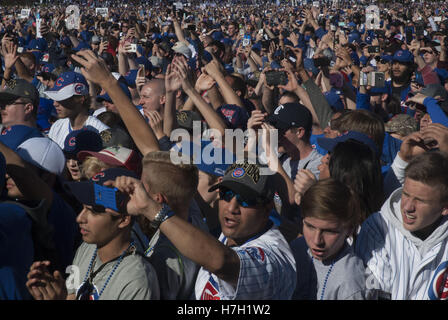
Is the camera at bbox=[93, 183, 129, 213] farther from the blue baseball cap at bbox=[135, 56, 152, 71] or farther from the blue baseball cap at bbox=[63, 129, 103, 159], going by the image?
the blue baseball cap at bbox=[135, 56, 152, 71]

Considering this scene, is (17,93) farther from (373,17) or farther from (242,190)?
(373,17)

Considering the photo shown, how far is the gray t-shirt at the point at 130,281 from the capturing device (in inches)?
99.0

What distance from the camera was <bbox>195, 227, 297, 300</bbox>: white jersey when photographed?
2453 mm

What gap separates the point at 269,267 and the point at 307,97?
3.54 meters

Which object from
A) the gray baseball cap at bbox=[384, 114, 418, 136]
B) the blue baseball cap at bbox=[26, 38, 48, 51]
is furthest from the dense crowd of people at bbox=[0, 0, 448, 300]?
the blue baseball cap at bbox=[26, 38, 48, 51]

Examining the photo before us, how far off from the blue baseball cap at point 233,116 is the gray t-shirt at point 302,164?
792 mm

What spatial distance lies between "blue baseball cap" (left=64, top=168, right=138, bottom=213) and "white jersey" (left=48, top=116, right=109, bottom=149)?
240cm

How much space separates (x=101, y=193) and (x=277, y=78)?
12.7ft

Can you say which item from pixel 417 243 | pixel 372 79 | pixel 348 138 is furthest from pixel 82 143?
pixel 372 79

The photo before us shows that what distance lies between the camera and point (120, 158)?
12.2 ft

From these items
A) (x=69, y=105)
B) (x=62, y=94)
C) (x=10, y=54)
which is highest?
(x=10, y=54)

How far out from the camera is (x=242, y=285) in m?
2.43

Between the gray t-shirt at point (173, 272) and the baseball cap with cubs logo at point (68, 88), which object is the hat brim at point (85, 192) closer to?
the gray t-shirt at point (173, 272)

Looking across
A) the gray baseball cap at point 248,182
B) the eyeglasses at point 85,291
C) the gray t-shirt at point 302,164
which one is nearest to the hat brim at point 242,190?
the gray baseball cap at point 248,182
